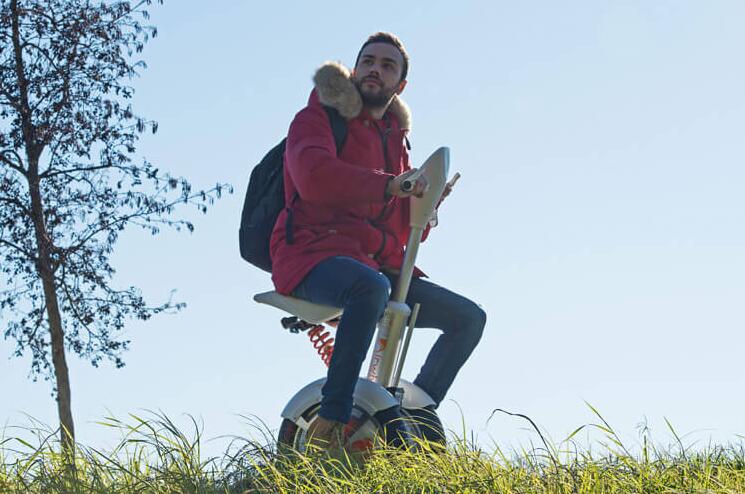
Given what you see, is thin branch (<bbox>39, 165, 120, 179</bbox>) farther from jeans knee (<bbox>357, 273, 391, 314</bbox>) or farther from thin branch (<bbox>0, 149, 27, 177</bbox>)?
jeans knee (<bbox>357, 273, 391, 314</bbox>)

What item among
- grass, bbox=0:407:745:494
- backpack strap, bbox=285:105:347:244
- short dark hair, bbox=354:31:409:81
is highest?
short dark hair, bbox=354:31:409:81

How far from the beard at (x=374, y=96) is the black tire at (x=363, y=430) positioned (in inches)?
56.8

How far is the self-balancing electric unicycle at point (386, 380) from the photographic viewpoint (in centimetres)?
506

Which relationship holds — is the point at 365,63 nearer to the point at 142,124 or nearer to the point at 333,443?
the point at 333,443

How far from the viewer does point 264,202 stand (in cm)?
538

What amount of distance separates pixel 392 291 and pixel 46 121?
5762mm

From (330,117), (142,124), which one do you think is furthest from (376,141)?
(142,124)

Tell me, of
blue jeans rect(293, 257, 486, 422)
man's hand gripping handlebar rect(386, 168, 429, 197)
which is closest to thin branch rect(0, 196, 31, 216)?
blue jeans rect(293, 257, 486, 422)

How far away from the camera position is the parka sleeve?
4.96 m

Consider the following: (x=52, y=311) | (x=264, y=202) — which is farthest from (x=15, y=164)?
(x=264, y=202)

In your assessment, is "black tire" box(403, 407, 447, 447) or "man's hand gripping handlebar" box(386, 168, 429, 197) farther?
"black tire" box(403, 407, 447, 447)

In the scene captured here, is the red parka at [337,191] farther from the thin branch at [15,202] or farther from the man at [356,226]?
the thin branch at [15,202]

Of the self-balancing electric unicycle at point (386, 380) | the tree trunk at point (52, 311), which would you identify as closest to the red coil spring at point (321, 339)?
the self-balancing electric unicycle at point (386, 380)

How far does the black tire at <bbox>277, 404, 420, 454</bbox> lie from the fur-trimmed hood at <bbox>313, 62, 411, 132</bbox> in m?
1.39
